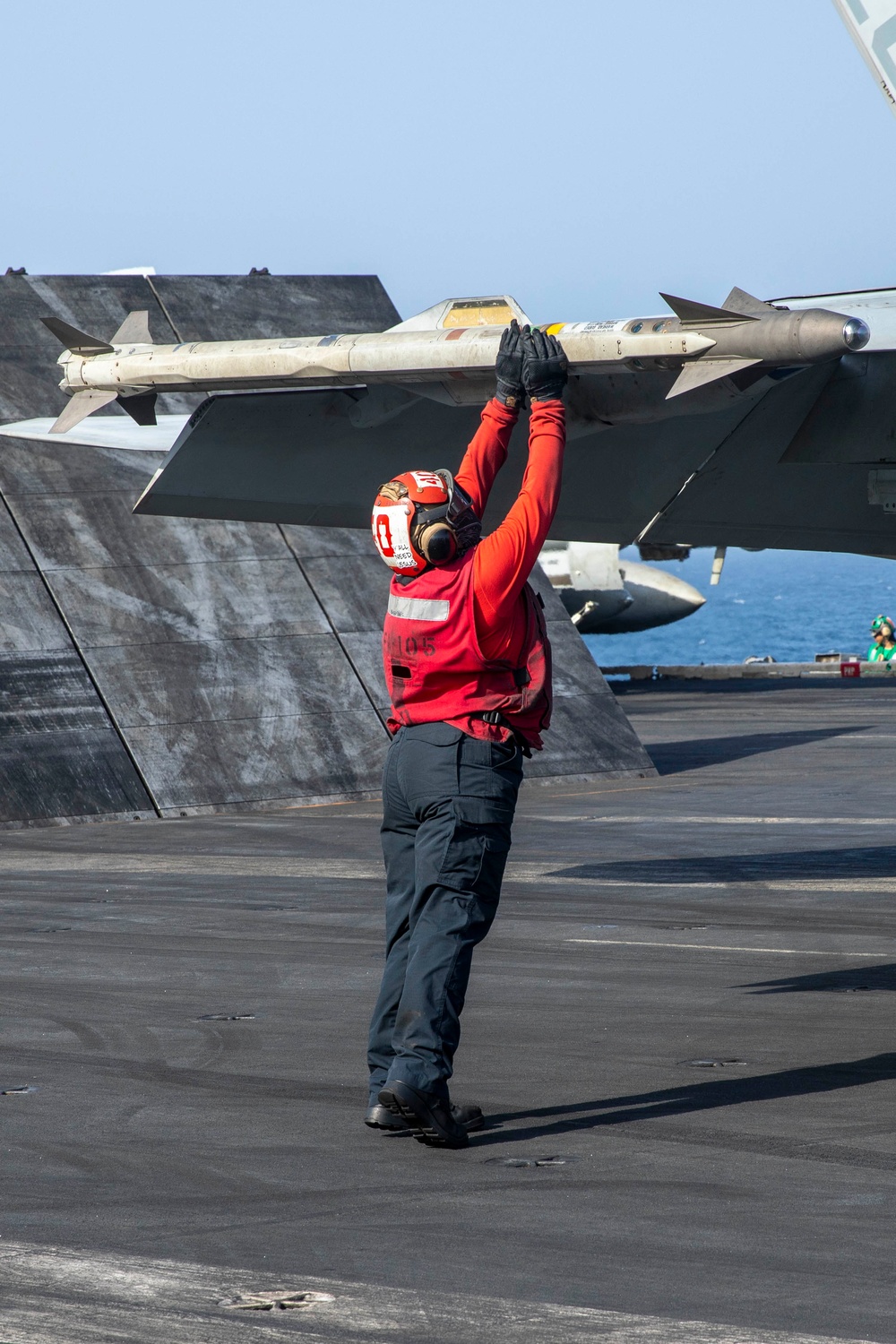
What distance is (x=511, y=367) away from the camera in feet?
22.1

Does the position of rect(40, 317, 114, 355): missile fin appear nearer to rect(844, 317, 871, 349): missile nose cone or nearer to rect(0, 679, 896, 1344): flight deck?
rect(0, 679, 896, 1344): flight deck

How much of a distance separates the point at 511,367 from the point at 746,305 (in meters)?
1.74

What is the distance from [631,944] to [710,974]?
1.04m

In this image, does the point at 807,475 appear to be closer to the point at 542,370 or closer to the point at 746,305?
the point at 746,305

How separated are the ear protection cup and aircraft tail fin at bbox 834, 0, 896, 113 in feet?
22.2

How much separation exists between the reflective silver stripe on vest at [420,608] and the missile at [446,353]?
2.25m

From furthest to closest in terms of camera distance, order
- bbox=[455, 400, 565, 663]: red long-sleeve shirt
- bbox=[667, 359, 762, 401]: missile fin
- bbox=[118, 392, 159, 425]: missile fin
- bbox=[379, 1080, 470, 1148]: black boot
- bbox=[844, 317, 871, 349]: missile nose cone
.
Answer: bbox=[118, 392, 159, 425]: missile fin, bbox=[667, 359, 762, 401]: missile fin, bbox=[844, 317, 871, 349]: missile nose cone, bbox=[455, 400, 565, 663]: red long-sleeve shirt, bbox=[379, 1080, 470, 1148]: black boot

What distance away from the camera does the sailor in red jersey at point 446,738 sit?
6.09 m

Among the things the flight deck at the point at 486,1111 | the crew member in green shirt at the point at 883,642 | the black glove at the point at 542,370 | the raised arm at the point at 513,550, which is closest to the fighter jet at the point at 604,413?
the black glove at the point at 542,370

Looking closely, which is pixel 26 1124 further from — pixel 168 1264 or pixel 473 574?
pixel 473 574

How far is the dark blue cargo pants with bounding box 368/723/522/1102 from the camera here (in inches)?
238

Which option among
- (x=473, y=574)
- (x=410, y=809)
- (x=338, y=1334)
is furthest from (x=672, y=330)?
(x=338, y=1334)

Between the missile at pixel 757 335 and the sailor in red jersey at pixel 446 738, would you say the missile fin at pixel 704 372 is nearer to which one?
the missile at pixel 757 335

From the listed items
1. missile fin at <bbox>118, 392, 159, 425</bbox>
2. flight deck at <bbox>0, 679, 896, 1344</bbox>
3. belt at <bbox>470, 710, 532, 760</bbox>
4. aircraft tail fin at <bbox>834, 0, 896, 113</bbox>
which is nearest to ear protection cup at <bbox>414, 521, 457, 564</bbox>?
belt at <bbox>470, 710, 532, 760</bbox>
